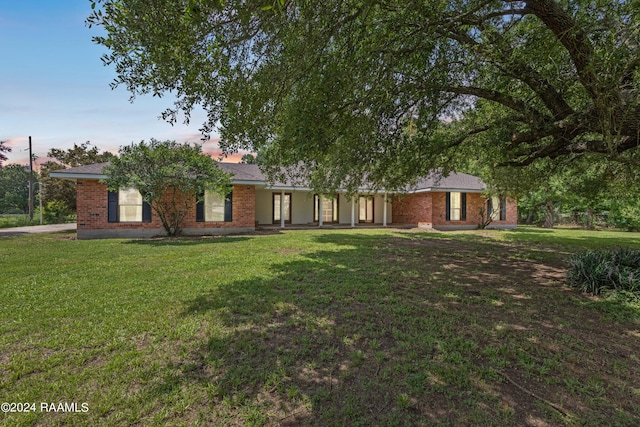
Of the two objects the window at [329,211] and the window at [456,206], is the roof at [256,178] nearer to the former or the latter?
the window at [456,206]

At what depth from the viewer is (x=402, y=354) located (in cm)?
313

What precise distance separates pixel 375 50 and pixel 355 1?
2.05 feet

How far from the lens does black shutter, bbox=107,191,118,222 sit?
1306 centimetres

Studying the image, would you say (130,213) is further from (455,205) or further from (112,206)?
(455,205)

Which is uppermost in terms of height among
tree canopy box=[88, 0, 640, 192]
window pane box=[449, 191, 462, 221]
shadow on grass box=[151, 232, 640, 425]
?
tree canopy box=[88, 0, 640, 192]

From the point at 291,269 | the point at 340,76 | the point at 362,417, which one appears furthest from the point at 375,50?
the point at 291,269

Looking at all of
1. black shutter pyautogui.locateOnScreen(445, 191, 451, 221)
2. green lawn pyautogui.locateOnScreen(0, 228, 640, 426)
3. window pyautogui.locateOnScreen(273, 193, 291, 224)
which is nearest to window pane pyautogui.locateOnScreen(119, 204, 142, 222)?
green lawn pyautogui.locateOnScreen(0, 228, 640, 426)

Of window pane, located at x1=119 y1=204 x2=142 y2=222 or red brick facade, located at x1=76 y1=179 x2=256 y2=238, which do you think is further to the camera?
window pane, located at x1=119 y1=204 x2=142 y2=222

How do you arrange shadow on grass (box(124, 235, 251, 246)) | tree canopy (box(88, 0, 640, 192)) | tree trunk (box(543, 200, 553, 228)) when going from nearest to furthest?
tree canopy (box(88, 0, 640, 192)) < shadow on grass (box(124, 235, 251, 246)) < tree trunk (box(543, 200, 553, 228))

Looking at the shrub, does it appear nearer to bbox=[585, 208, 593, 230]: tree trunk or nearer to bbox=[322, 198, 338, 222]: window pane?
bbox=[322, 198, 338, 222]: window pane

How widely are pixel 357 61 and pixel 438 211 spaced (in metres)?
15.7

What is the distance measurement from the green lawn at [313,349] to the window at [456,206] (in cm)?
1251

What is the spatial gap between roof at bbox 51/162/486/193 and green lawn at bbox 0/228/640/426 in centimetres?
635

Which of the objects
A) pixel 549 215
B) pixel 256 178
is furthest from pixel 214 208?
pixel 549 215
